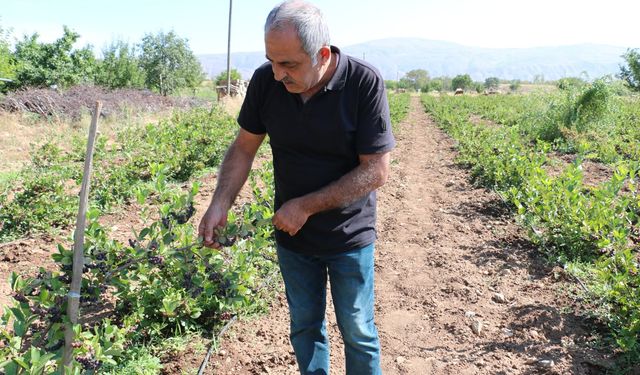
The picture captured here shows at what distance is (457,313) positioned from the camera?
3.55 metres

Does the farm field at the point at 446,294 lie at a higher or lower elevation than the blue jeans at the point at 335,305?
lower

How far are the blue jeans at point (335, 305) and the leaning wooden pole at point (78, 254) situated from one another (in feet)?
2.54

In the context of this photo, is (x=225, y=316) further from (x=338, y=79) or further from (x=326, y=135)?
(x=338, y=79)

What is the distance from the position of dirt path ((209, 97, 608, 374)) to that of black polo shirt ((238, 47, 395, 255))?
126cm

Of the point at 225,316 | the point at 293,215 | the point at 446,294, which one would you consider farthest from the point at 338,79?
the point at 446,294

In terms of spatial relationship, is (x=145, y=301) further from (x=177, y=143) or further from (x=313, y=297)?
(x=177, y=143)

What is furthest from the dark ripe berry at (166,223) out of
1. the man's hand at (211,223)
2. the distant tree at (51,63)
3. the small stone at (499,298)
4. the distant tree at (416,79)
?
the distant tree at (416,79)

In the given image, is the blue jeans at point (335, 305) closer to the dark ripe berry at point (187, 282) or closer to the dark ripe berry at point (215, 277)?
the dark ripe berry at point (215, 277)

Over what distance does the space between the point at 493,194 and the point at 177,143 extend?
15.2ft

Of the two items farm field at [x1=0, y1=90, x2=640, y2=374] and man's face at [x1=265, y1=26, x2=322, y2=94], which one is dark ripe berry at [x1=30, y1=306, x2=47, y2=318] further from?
man's face at [x1=265, y1=26, x2=322, y2=94]

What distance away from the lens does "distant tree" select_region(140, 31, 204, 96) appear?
34062 millimetres

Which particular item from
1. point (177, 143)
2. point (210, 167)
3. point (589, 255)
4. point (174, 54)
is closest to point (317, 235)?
point (589, 255)

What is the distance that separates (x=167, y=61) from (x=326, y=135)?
36.3 metres

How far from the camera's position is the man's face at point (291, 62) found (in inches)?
63.6
